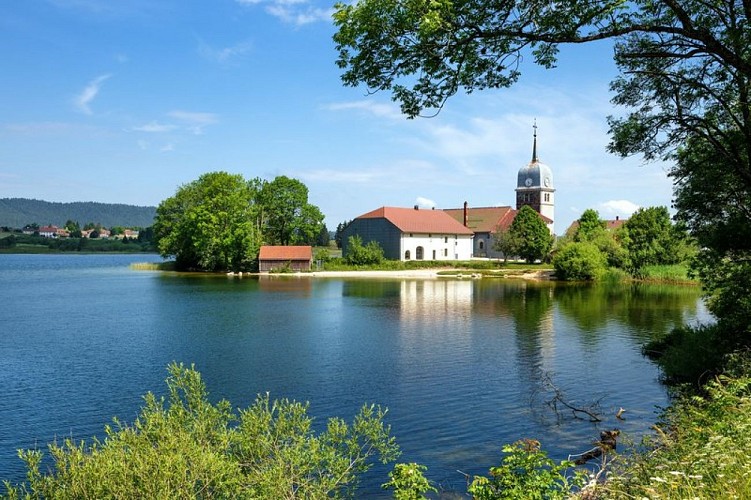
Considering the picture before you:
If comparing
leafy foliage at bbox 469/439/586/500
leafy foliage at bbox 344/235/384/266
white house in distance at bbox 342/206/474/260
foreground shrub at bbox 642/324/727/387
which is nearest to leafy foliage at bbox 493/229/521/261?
white house in distance at bbox 342/206/474/260

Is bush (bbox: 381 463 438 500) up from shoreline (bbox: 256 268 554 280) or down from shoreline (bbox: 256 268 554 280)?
down

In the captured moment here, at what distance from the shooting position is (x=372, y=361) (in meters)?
22.4

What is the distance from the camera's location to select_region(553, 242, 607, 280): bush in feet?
206

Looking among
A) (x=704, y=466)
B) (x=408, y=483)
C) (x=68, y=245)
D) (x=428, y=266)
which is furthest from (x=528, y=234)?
(x=68, y=245)

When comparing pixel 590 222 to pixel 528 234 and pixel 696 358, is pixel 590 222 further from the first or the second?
pixel 696 358

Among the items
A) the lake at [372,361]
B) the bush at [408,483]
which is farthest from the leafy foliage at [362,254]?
the bush at [408,483]

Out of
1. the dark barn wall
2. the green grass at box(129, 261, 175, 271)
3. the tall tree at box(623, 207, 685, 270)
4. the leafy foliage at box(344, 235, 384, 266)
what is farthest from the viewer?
the dark barn wall

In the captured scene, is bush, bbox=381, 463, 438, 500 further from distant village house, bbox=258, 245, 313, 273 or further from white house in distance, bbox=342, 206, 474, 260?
white house in distance, bbox=342, 206, 474, 260

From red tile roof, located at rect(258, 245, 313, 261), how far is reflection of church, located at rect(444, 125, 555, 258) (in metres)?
34.8

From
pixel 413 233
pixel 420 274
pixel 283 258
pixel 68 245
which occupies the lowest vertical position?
pixel 420 274

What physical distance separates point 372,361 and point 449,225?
70.4m

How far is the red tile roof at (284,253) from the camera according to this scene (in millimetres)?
74000

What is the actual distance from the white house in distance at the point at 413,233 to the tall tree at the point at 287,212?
25.6 feet

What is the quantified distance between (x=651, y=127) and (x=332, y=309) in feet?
89.2
